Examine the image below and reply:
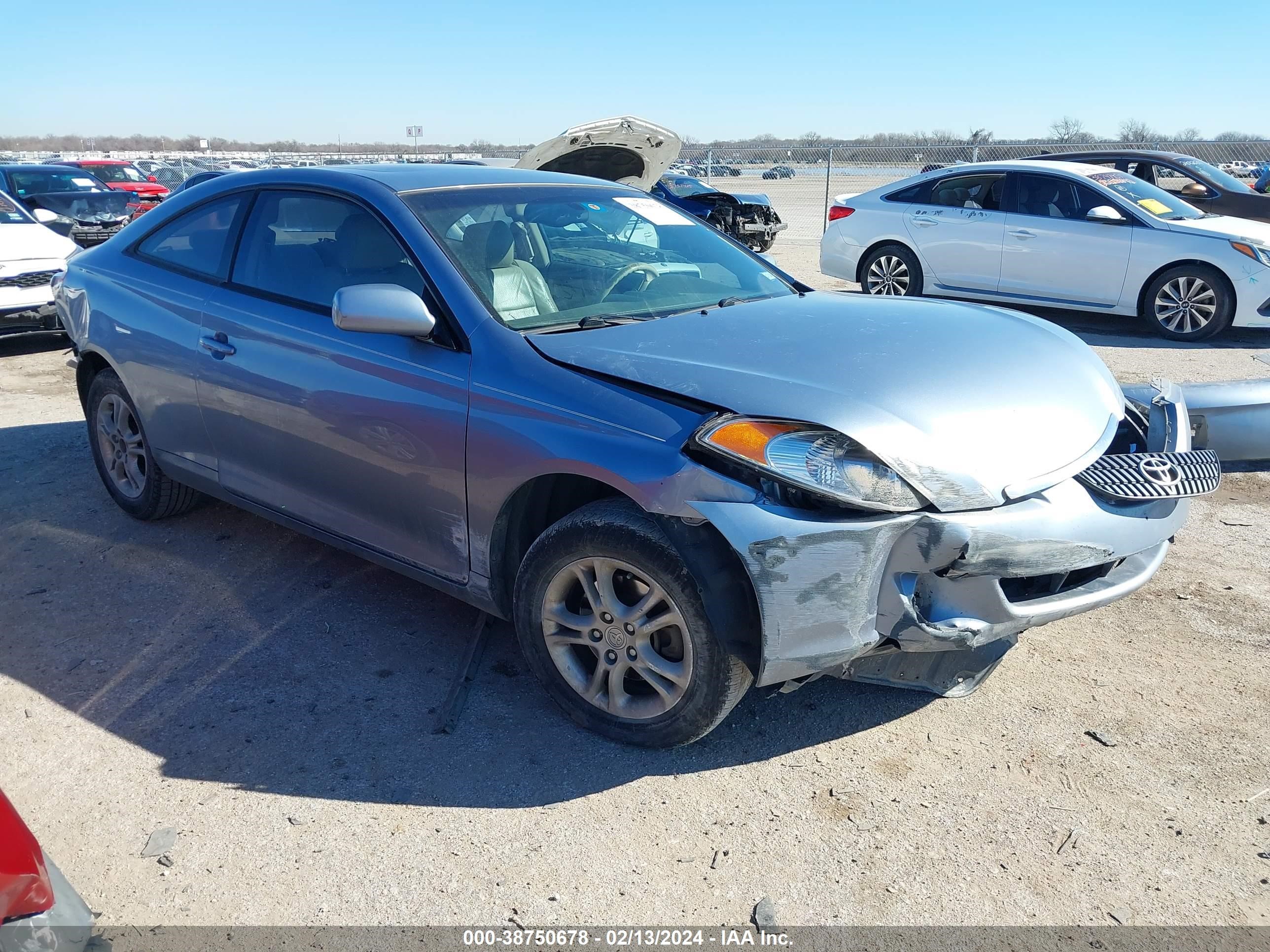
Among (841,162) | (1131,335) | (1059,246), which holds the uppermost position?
(841,162)

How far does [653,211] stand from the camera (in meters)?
4.19

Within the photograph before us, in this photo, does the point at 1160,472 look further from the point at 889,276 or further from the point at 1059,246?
the point at 889,276

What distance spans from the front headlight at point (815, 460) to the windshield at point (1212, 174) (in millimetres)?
10844

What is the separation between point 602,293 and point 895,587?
1.53 metres

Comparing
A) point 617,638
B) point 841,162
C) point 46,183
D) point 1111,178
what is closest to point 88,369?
point 617,638

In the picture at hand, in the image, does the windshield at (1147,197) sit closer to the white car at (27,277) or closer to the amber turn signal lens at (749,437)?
the amber turn signal lens at (749,437)

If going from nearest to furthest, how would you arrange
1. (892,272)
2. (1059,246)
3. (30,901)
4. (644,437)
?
(30,901) → (644,437) → (1059,246) → (892,272)

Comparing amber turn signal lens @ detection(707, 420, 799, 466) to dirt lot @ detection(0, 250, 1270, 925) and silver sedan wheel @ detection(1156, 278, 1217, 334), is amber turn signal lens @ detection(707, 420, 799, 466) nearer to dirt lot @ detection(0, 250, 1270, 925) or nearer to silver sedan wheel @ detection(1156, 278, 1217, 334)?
dirt lot @ detection(0, 250, 1270, 925)

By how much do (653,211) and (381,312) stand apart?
1515mm

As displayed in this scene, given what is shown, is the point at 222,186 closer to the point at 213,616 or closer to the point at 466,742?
the point at 213,616

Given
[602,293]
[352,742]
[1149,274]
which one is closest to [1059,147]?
[1149,274]

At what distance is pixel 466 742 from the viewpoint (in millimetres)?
3086

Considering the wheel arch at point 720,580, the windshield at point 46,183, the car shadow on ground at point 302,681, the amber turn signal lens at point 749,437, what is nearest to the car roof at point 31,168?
the windshield at point 46,183

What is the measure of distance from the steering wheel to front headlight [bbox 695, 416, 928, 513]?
1.09 m
